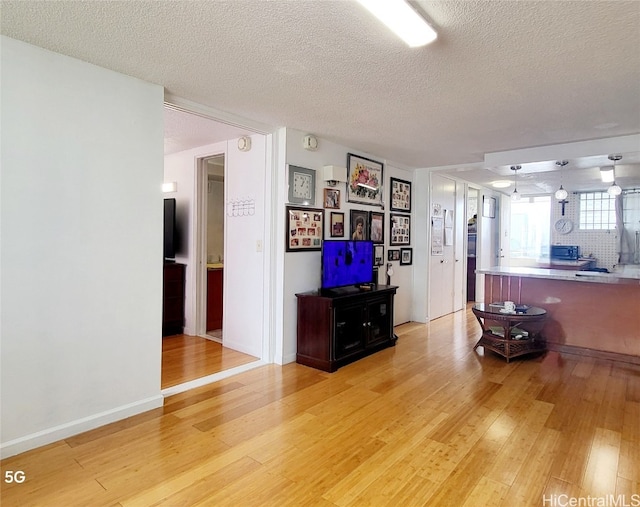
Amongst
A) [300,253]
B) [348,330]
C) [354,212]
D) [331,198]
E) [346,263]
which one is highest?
[331,198]

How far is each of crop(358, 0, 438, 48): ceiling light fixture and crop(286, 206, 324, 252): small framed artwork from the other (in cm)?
210

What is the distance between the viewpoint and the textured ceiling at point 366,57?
1.82m

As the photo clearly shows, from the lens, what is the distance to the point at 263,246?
12.5 ft

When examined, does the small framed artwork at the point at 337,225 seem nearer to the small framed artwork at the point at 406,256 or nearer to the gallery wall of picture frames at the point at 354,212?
the gallery wall of picture frames at the point at 354,212

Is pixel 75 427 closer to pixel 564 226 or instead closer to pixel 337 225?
pixel 337 225

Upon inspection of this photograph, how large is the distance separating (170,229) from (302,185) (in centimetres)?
204

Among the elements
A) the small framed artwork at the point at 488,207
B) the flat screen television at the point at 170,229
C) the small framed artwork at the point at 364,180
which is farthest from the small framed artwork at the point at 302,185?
the small framed artwork at the point at 488,207

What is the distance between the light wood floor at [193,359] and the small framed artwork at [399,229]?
2540 mm

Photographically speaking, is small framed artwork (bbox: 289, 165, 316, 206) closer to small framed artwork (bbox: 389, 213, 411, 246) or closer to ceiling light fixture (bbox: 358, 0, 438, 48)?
small framed artwork (bbox: 389, 213, 411, 246)

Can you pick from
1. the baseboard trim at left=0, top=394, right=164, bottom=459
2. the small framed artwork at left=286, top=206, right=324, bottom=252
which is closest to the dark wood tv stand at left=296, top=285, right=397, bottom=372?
the small framed artwork at left=286, top=206, right=324, bottom=252

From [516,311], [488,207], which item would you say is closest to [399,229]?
[516,311]

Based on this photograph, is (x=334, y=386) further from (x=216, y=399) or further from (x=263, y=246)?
(x=263, y=246)

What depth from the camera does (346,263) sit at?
4.17 metres

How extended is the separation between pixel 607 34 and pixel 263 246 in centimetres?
293
